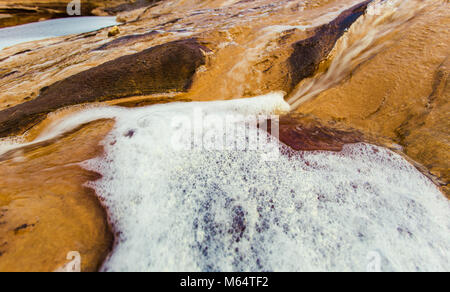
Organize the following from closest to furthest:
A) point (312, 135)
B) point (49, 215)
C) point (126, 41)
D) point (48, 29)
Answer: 1. point (49, 215)
2. point (312, 135)
3. point (126, 41)
4. point (48, 29)

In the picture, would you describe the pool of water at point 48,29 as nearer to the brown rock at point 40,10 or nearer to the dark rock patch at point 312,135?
the brown rock at point 40,10

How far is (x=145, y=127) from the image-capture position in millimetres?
2348

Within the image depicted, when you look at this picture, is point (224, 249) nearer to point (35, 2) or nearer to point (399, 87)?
point (399, 87)

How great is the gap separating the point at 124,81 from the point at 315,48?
310 centimetres

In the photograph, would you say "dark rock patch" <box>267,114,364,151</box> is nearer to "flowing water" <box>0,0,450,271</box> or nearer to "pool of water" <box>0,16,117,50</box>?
"flowing water" <box>0,0,450,271</box>

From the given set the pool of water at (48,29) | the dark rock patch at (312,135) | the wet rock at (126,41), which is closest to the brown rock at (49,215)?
the dark rock patch at (312,135)

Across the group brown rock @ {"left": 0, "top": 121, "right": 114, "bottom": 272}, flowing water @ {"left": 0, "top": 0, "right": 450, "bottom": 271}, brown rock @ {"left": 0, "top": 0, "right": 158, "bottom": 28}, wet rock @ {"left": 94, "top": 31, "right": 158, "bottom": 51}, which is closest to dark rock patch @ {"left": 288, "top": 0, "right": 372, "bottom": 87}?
flowing water @ {"left": 0, "top": 0, "right": 450, "bottom": 271}

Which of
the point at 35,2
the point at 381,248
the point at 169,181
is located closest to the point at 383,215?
the point at 381,248

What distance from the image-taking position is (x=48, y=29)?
24.7 feet

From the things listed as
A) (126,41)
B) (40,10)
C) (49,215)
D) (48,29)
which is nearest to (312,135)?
(49,215)

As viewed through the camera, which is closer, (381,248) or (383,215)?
(381,248)

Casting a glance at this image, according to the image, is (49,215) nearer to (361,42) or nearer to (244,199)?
(244,199)
